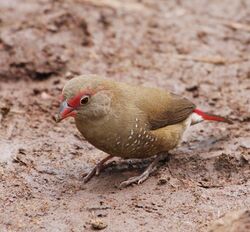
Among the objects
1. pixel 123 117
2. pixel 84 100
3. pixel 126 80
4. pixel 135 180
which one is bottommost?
pixel 126 80

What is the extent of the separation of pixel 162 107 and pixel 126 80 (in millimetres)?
1735

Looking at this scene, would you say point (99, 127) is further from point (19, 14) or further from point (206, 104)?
point (19, 14)

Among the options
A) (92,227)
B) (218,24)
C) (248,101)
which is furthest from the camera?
(218,24)

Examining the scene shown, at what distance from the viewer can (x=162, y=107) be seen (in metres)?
6.30

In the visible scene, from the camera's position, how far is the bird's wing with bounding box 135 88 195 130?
610 centimetres

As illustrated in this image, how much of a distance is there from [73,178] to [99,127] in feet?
2.14

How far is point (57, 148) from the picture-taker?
6.58 m

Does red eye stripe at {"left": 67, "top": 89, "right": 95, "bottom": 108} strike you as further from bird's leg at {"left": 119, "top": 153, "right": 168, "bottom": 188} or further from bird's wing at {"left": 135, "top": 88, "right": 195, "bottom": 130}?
bird's leg at {"left": 119, "top": 153, "right": 168, "bottom": 188}

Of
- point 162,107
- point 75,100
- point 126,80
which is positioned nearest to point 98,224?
point 75,100

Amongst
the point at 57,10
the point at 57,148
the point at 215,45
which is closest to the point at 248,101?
the point at 215,45

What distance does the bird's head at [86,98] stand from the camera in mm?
5613

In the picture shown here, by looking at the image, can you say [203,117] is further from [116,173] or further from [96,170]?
[96,170]

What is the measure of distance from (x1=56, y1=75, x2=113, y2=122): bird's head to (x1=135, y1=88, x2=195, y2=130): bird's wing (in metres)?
0.37

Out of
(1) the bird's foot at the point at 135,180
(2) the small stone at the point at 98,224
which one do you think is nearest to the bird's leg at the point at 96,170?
(1) the bird's foot at the point at 135,180
